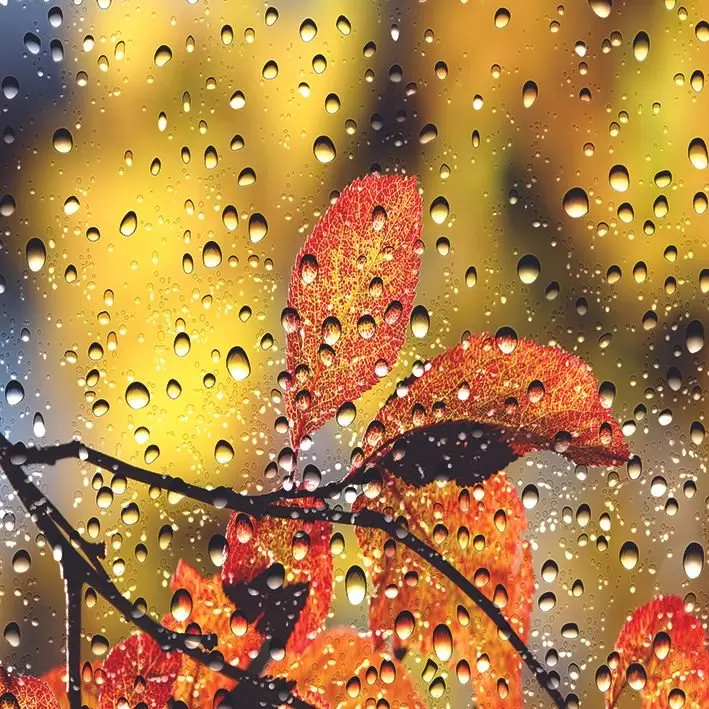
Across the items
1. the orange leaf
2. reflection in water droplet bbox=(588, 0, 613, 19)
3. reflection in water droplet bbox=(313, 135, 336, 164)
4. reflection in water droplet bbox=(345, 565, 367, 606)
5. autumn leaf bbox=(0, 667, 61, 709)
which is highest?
reflection in water droplet bbox=(588, 0, 613, 19)

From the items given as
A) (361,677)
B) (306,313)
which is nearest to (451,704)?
(361,677)

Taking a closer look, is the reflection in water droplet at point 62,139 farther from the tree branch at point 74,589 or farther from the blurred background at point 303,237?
the tree branch at point 74,589

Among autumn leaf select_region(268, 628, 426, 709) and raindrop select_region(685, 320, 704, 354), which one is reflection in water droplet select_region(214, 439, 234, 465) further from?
raindrop select_region(685, 320, 704, 354)

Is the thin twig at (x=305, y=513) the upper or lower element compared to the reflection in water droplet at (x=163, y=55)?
lower

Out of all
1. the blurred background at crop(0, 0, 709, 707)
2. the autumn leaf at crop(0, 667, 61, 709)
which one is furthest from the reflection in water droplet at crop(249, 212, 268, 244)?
the autumn leaf at crop(0, 667, 61, 709)

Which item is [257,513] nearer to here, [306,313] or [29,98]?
[306,313]

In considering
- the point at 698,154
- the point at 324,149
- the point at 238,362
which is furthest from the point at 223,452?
the point at 698,154

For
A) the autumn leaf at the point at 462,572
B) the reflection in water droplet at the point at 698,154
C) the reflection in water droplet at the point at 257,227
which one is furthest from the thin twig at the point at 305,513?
the reflection in water droplet at the point at 698,154
